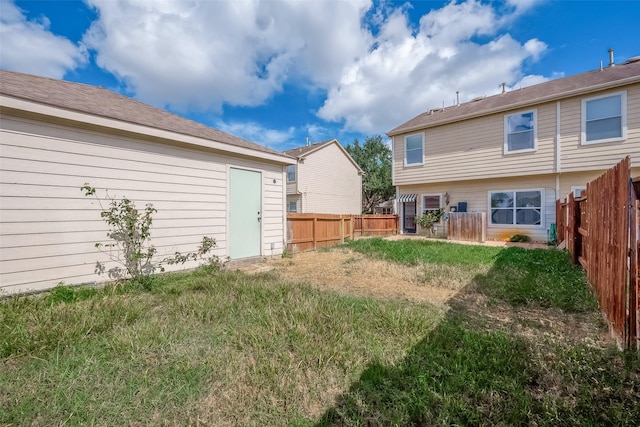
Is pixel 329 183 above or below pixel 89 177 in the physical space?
above

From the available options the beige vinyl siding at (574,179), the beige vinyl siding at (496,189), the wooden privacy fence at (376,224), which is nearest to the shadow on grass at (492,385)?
the beige vinyl siding at (496,189)

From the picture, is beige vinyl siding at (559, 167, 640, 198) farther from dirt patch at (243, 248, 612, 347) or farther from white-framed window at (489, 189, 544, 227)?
dirt patch at (243, 248, 612, 347)

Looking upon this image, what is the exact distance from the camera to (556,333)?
9.35ft

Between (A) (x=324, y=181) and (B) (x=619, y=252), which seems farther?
(A) (x=324, y=181)

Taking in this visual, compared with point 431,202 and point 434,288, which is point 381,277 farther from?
point 431,202

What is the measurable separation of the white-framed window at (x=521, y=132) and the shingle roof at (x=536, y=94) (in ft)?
1.42

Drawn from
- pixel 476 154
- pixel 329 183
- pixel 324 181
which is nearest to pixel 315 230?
pixel 476 154

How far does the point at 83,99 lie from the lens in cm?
489

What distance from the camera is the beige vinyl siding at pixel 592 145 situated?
27.5ft

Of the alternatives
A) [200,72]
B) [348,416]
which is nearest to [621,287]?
[348,416]

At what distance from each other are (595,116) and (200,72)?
15.9 m

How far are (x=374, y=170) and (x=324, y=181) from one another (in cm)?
1199

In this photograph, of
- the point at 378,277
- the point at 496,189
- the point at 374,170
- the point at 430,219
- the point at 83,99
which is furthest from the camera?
the point at 374,170

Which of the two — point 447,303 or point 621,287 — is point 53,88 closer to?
point 447,303
